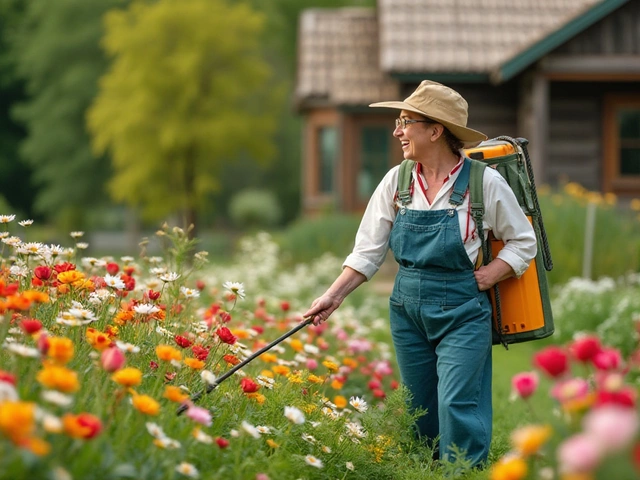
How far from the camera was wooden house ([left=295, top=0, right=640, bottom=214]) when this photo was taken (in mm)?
13430

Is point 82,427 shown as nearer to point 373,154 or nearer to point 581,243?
point 581,243

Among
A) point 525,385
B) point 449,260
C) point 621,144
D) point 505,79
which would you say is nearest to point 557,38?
point 505,79

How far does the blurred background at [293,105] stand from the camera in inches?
531

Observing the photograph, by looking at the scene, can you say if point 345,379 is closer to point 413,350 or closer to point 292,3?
point 413,350

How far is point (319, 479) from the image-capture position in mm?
3500

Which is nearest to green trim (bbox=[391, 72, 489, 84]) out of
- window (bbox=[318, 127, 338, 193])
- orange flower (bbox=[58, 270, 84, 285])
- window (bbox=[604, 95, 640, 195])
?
window (bbox=[604, 95, 640, 195])

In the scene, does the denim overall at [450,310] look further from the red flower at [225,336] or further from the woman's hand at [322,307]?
the red flower at [225,336]

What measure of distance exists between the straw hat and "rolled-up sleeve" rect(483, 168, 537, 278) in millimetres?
214

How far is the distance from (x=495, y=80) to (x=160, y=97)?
10573 millimetres

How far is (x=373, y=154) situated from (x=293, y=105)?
369cm

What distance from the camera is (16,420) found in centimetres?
198

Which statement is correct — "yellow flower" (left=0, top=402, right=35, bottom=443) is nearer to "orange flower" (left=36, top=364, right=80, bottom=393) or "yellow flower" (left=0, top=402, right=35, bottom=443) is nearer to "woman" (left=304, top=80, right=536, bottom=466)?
"orange flower" (left=36, top=364, right=80, bottom=393)

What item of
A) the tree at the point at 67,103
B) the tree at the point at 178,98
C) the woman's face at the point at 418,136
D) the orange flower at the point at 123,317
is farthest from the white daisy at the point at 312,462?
the tree at the point at 67,103

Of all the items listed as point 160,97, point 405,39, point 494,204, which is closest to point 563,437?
point 494,204
